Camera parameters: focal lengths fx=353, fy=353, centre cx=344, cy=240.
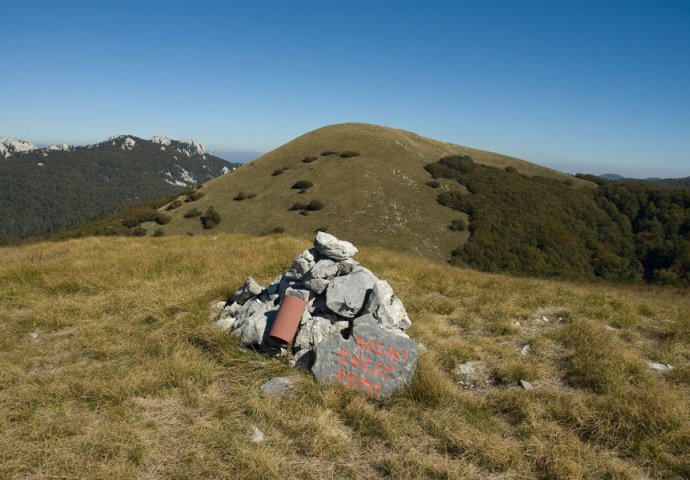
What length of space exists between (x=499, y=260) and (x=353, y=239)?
19.1 meters

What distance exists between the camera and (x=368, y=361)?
632 centimetres

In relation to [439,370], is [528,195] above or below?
above

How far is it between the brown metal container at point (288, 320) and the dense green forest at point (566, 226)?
122ft

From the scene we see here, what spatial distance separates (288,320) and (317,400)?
169 cm

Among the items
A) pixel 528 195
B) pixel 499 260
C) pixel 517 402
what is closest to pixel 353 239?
pixel 499 260

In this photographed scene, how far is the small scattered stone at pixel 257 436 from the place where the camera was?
Answer: 4.93 metres

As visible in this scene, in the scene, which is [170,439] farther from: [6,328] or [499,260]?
[499,260]

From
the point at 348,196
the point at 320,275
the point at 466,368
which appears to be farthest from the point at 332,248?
the point at 348,196

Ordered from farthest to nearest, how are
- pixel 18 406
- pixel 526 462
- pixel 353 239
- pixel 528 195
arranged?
pixel 528 195 < pixel 353 239 < pixel 18 406 < pixel 526 462

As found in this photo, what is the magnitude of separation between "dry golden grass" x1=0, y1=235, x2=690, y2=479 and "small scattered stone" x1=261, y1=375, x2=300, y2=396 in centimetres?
19

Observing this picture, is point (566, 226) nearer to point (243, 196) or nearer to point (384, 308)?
point (243, 196)

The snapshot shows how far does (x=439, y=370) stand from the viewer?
6797 mm

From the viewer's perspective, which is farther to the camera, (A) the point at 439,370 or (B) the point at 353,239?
(B) the point at 353,239

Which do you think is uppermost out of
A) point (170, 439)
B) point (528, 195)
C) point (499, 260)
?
point (528, 195)
